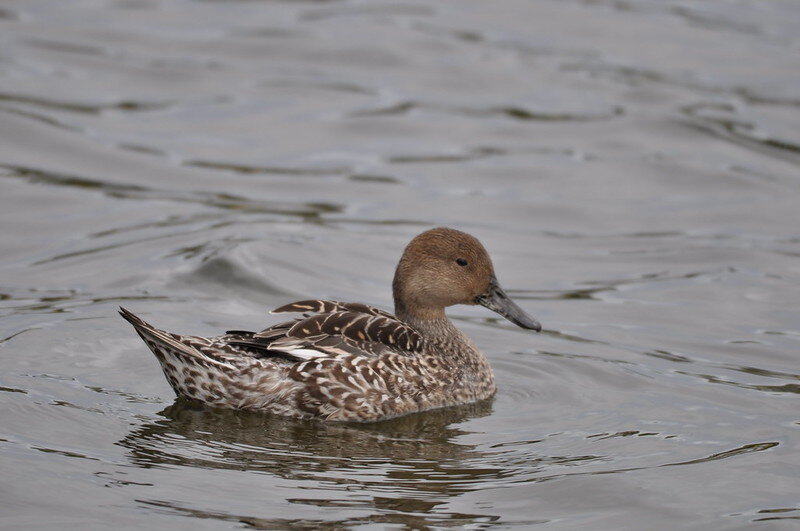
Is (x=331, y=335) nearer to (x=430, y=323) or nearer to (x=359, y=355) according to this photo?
(x=359, y=355)

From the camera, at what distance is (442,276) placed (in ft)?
30.5

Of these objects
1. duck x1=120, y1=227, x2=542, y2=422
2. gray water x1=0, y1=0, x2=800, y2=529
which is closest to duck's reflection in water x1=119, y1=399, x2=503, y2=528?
gray water x1=0, y1=0, x2=800, y2=529

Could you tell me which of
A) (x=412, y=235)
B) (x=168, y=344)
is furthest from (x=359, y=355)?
(x=412, y=235)

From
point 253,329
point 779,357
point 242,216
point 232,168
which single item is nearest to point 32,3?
point 232,168

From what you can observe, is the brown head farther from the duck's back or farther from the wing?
the duck's back

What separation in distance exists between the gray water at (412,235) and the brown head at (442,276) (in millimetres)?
686

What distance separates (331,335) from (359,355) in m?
0.21

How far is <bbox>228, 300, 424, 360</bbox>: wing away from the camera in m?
8.44

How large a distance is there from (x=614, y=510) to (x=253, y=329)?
3.85 m

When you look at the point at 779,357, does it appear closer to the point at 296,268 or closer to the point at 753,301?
the point at 753,301

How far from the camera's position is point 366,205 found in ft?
46.4

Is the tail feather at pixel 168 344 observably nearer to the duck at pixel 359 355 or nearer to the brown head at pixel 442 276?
the duck at pixel 359 355

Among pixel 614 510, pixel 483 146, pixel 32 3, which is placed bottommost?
pixel 614 510

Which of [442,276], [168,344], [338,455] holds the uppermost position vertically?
[442,276]
